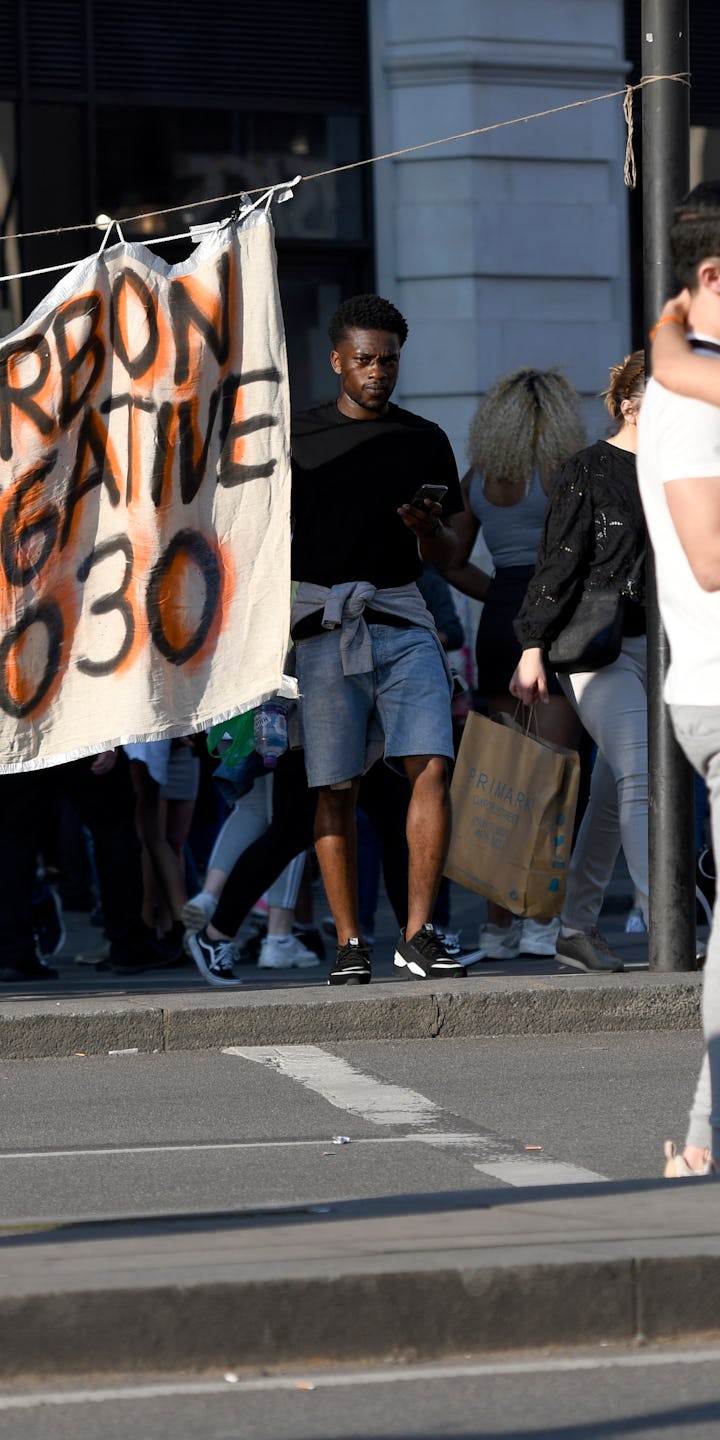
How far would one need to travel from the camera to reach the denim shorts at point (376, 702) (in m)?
7.65

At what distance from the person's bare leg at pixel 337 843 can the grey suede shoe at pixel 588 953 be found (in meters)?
0.87

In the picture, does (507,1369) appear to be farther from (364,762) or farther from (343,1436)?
(364,762)

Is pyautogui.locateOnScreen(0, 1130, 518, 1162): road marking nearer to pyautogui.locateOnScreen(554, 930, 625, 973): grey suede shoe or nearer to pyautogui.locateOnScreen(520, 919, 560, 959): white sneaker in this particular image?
pyautogui.locateOnScreen(554, 930, 625, 973): grey suede shoe

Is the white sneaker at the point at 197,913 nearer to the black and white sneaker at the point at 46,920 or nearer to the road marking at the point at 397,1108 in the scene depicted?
the black and white sneaker at the point at 46,920

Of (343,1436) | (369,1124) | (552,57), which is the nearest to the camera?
(343,1436)

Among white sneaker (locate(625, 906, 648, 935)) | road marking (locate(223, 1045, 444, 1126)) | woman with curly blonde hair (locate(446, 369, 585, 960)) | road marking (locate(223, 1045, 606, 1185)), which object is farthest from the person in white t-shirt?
white sneaker (locate(625, 906, 648, 935))

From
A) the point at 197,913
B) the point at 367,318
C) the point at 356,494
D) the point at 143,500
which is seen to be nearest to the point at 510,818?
the point at 356,494

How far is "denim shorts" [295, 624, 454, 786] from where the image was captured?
7.65 meters

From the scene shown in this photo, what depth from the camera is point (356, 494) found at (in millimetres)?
7715

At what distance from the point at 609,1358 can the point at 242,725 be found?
481 centimetres

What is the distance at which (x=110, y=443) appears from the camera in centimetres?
779

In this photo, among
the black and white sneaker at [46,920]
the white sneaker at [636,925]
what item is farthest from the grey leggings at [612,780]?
the black and white sneaker at [46,920]

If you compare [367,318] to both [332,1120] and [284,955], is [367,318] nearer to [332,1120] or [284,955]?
[284,955]

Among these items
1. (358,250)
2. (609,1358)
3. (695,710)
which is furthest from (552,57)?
(609,1358)
